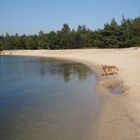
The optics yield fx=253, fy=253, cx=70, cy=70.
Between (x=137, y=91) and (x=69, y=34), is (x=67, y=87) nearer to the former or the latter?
(x=137, y=91)

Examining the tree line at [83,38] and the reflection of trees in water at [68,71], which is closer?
the reflection of trees in water at [68,71]

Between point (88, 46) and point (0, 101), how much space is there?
2542 inches

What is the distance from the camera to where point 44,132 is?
911cm

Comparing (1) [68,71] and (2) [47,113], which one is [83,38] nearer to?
(1) [68,71]

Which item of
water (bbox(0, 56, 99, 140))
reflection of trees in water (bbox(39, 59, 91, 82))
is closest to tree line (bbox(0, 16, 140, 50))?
reflection of trees in water (bbox(39, 59, 91, 82))

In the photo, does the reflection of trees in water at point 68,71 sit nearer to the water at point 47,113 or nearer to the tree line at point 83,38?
the water at point 47,113

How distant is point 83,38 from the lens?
78875 mm

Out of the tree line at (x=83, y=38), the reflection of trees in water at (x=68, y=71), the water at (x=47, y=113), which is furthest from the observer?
the tree line at (x=83, y=38)

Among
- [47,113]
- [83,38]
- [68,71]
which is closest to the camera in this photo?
[47,113]

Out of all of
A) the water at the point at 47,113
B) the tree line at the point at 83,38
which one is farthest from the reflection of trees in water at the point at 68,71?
the tree line at the point at 83,38

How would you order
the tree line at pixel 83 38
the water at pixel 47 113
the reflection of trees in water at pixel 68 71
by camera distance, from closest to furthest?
the water at pixel 47 113 < the reflection of trees in water at pixel 68 71 < the tree line at pixel 83 38

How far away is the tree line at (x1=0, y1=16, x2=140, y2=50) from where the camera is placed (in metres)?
65.0

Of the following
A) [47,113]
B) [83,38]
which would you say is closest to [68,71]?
[47,113]

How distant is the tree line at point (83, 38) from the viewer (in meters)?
65.0
